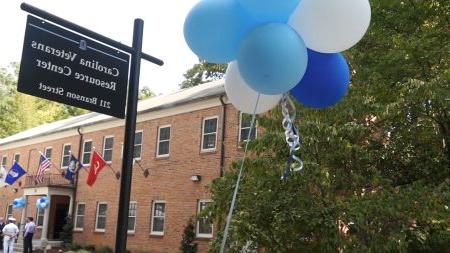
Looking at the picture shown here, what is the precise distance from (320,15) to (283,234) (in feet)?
14.0

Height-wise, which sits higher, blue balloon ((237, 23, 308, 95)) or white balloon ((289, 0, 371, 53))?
white balloon ((289, 0, 371, 53))

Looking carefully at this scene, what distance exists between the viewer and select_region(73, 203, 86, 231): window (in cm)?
2681

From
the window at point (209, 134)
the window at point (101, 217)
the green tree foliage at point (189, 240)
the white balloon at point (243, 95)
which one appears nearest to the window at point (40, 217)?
the window at point (101, 217)

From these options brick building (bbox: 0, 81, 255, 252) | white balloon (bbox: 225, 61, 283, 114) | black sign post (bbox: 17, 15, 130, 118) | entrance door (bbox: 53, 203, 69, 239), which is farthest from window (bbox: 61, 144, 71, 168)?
white balloon (bbox: 225, 61, 283, 114)

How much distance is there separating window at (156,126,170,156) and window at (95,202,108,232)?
4.71m

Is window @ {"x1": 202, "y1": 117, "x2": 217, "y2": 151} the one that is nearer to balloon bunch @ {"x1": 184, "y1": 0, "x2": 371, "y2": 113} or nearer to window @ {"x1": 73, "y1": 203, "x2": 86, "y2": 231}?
window @ {"x1": 73, "y1": 203, "x2": 86, "y2": 231}

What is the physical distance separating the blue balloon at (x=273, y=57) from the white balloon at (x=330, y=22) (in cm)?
12

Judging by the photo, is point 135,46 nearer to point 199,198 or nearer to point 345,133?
point 345,133

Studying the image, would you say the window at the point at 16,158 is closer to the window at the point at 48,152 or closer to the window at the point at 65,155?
the window at the point at 48,152

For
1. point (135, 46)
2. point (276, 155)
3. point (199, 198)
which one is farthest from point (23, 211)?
point (135, 46)

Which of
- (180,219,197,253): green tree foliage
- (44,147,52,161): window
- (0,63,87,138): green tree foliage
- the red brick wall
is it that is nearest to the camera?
(180,219,197,253): green tree foliage

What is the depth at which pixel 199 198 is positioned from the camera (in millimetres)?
19844

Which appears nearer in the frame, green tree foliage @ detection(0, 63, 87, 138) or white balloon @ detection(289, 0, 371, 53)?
white balloon @ detection(289, 0, 371, 53)

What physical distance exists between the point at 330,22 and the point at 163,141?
19.3 metres
